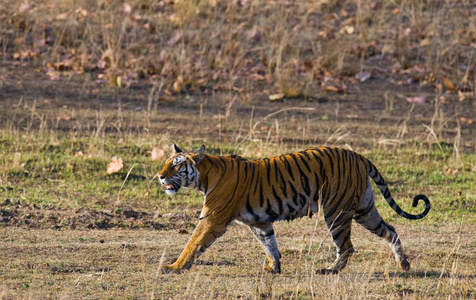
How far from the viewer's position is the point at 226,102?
12719mm

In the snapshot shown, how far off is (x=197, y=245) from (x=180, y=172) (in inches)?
22.5

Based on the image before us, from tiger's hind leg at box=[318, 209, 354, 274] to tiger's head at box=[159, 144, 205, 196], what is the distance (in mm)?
1123

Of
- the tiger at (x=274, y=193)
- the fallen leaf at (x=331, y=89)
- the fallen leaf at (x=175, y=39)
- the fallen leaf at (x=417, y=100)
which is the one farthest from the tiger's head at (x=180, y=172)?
the fallen leaf at (x=175, y=39)

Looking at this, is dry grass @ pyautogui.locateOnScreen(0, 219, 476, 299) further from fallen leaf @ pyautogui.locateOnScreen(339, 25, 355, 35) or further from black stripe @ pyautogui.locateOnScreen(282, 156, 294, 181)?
fallen leaf @ pyautogui.locateOnScreen(339, 25, 355, 35)

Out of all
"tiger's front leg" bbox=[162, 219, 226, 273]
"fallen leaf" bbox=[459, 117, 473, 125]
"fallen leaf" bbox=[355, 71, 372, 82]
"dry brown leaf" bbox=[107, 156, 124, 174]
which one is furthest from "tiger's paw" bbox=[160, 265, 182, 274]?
"fallen leaf" bbox=[355, 71, 372, 82]

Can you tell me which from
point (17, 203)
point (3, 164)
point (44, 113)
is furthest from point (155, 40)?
point (17, 203)

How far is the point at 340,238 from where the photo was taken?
5.95 meters

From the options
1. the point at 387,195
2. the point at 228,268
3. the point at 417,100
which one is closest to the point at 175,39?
the point at 417,100

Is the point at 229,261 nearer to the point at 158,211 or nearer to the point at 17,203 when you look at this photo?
the point at 158,211

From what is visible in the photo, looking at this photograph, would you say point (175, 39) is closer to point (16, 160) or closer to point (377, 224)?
point (16, 160)

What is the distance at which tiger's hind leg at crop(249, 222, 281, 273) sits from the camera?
19.6 feet

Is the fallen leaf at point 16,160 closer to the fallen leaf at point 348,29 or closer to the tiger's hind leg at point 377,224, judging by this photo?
the tiger's hind leg at point 377,224

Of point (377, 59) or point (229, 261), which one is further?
point (377, 59)

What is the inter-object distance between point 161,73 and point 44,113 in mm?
2524
